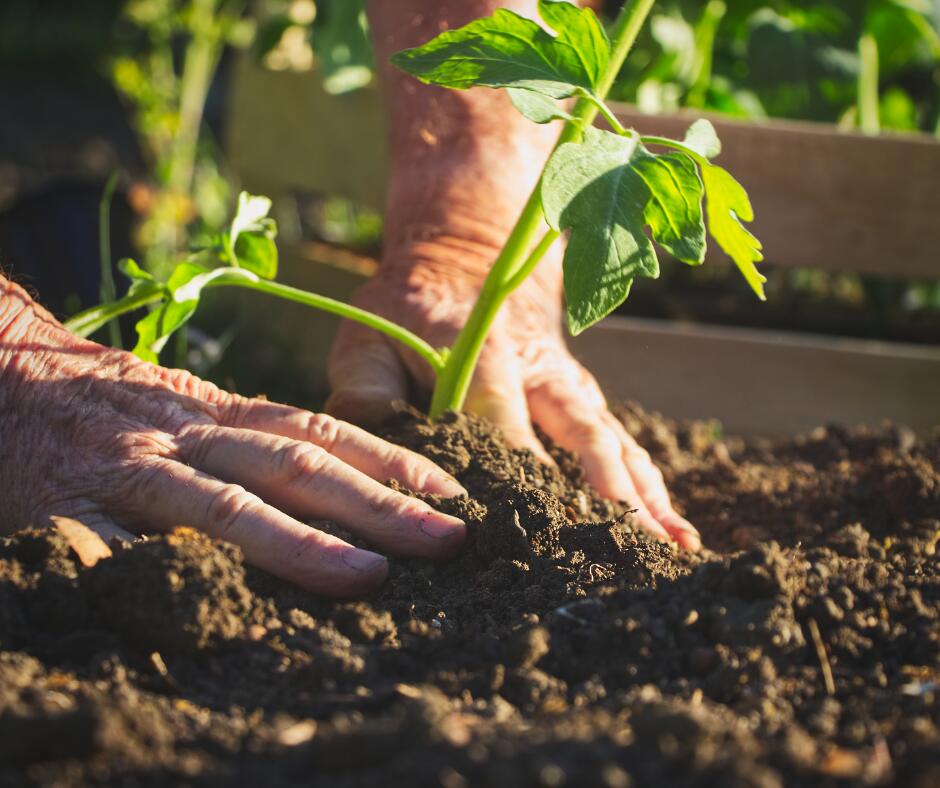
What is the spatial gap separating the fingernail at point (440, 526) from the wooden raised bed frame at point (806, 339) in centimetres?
150

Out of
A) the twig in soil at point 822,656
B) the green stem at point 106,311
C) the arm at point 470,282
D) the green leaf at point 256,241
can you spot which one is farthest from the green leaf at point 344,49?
the twig in soil at point 822,656

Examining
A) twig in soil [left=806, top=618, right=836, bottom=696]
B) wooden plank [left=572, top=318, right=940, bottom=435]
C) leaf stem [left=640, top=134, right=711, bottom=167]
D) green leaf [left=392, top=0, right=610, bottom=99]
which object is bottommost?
wooden plank [left=572, top=318, right=940, bottom=435]

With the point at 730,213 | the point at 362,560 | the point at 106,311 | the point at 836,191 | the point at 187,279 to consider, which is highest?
the point at 730,213

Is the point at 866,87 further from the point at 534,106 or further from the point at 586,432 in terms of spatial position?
the point at 534,106

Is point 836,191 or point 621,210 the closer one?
point 621,210

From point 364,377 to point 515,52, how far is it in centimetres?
69

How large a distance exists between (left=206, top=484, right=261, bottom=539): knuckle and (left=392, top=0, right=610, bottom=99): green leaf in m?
0.58

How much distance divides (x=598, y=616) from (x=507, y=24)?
760 mm

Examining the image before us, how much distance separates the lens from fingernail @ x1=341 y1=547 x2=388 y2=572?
1.29 m

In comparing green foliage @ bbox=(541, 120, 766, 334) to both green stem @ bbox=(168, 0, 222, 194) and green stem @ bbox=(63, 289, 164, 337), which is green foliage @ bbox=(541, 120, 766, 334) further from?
green stem @ bbox=(168, 0, 222, 194)

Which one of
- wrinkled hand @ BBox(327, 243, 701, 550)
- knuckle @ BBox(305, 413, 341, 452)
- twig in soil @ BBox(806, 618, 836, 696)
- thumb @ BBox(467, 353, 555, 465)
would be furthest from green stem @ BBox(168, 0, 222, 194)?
twig in soil @ BBox(806, 618, 836, 696)

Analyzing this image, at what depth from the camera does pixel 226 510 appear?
1.32m

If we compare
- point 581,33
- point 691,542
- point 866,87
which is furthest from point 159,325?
point 866,87

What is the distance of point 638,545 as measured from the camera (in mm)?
1422
